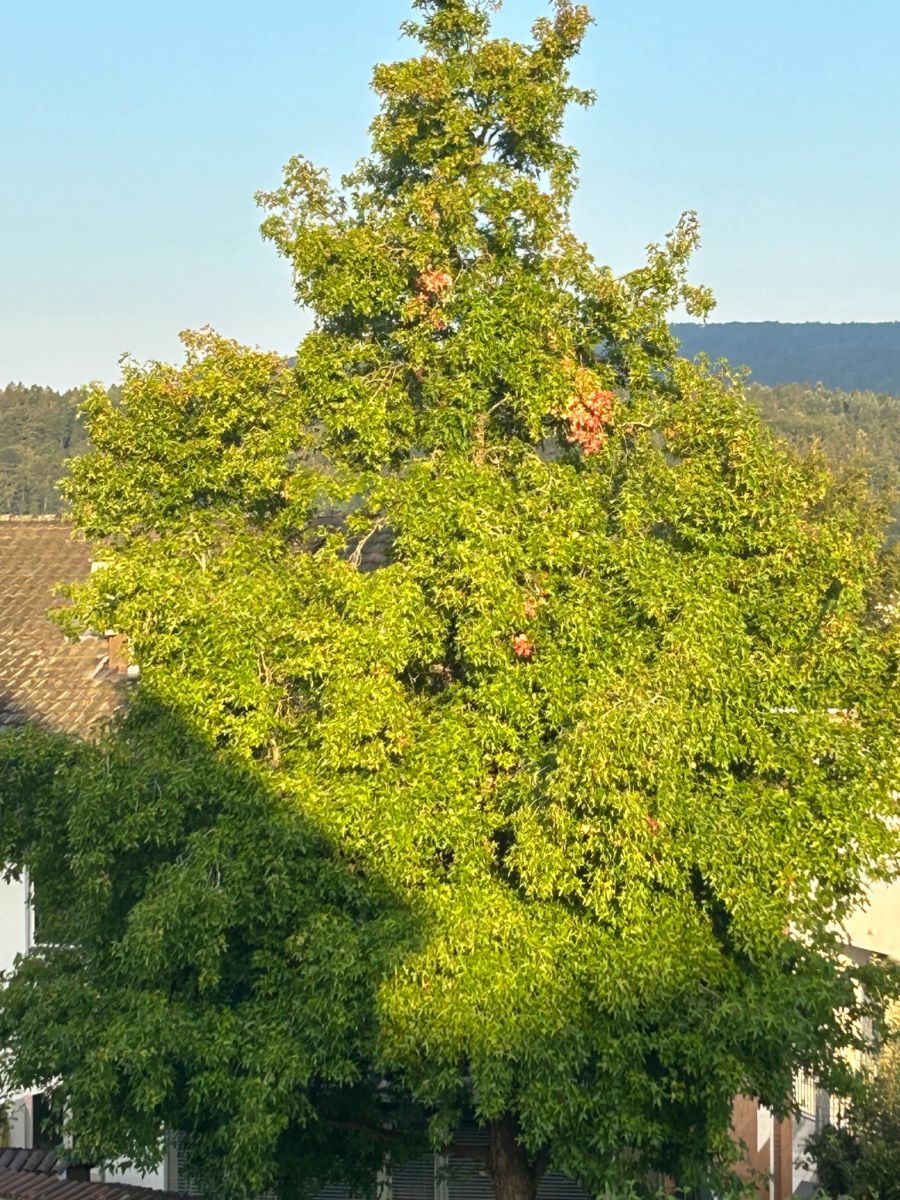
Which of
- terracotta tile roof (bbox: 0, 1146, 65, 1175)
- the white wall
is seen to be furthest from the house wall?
the white wall

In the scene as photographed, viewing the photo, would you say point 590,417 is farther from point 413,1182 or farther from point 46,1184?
point 413,1182

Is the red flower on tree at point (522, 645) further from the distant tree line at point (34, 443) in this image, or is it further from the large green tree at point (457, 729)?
the distant tree line at point (34, 443)

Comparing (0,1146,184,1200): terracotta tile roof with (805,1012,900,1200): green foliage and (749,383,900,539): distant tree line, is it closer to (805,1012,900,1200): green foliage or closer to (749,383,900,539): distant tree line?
(805,1012,900,1200): green foliage

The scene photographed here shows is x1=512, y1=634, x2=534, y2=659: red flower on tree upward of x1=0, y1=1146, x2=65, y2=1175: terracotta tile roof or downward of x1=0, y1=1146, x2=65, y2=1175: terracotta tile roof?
upward

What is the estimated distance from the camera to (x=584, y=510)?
41.1ft

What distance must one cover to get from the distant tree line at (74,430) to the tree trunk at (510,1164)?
56.6 meters

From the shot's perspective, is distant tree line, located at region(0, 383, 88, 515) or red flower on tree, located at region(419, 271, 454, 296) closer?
red flower on tree, located at region(419, 271, 454, 296)

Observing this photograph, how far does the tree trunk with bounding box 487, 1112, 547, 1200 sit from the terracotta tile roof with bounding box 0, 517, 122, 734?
678cm

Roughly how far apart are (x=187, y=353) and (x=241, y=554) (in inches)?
72.9

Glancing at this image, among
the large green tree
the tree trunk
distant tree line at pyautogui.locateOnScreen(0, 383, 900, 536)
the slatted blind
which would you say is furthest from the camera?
distant tree line at pyautogui.locateOnScreen(0, 383, 900, 536)

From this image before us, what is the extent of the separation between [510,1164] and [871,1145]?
3.49 metres

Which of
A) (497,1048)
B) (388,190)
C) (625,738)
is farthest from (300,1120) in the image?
(388,190)

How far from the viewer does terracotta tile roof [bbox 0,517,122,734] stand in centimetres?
1847

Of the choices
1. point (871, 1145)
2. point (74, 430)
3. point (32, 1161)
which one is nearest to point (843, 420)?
point (74, 430)
